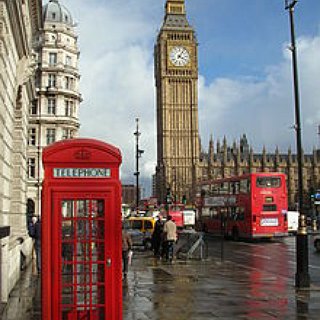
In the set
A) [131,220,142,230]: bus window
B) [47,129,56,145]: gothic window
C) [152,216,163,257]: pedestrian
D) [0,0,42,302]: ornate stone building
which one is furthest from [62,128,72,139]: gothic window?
[0,0,42,302]: ornate stone building

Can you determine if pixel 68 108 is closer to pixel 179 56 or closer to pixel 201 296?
pixel 201 296

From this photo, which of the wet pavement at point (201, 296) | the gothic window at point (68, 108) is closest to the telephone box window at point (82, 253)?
the wet pavement at point (201, 296)

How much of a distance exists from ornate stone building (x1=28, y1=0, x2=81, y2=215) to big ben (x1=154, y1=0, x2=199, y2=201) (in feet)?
216

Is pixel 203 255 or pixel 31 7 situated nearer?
pixel 31 7

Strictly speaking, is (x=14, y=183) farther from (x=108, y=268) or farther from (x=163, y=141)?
(x=163, y=141)

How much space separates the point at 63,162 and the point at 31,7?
34.6 ft

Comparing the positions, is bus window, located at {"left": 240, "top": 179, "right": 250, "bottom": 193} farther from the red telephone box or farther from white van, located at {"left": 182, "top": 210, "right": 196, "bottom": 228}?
the red telephone box

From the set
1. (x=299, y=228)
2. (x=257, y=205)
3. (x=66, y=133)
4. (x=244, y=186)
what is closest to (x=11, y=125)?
(x=299, y=228)

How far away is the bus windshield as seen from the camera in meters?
31.7

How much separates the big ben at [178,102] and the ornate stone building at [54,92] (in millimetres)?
65789

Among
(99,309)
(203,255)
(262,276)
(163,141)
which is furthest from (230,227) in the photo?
(163,141)

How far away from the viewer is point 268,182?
31969 mm

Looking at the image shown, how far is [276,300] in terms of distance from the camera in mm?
11078

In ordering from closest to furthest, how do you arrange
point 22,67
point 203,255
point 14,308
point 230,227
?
point 14,308 < point 22,67 < point 203,255 < point 230,227
